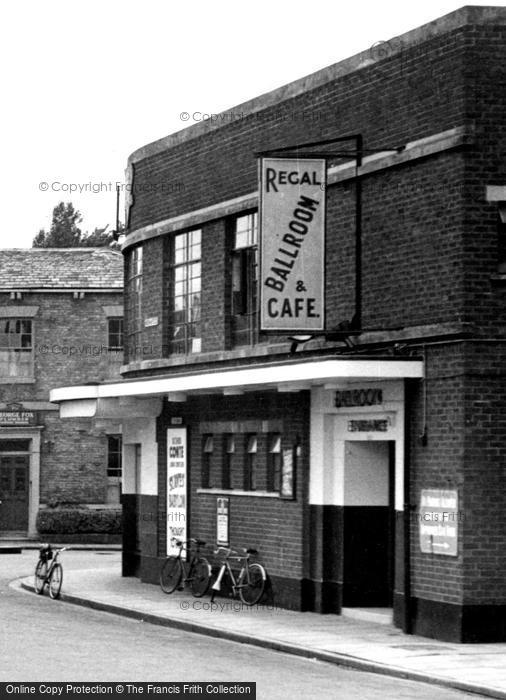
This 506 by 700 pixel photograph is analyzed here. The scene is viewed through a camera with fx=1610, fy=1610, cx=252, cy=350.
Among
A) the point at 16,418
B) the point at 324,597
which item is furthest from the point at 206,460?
the point at 16,418

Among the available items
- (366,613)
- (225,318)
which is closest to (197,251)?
(225,318)

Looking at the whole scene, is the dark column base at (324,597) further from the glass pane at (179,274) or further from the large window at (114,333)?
the large window at (114,333)

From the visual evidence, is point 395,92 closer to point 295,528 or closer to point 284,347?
point 284,347

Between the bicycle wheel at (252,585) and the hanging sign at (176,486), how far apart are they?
342cm

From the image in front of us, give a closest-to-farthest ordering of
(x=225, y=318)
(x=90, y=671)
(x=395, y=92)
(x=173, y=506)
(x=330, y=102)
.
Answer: (x=90, y=671)
(x=395, y=92)
(x=330, y=102)
(x=225, y=318)
(x=173, y=506)

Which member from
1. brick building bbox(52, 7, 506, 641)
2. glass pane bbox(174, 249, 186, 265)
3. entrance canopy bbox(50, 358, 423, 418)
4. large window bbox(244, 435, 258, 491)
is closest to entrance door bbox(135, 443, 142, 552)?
brick building bbox(52, 7, 506, 641)

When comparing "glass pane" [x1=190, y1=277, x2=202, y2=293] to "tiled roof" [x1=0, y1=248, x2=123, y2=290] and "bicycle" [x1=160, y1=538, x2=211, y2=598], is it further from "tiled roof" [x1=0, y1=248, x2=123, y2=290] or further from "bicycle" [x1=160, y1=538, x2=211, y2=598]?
"tiled roof" [x1=0, y1=248, x2=123, y2=290]

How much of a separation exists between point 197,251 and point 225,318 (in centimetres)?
171

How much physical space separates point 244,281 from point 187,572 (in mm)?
4996

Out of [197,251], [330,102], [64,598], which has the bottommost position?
[64,598]

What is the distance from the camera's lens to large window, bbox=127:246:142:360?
3027 centimetres

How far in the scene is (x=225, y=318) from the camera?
2652 cm

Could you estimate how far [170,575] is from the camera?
27484 mm

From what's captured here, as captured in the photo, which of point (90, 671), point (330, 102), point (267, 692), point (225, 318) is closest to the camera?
point (267, 692)
